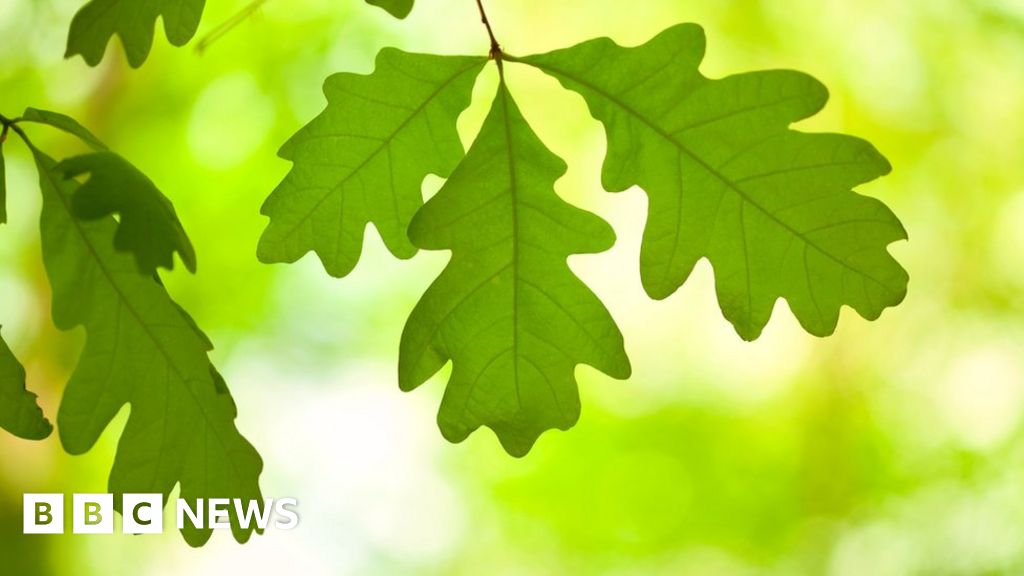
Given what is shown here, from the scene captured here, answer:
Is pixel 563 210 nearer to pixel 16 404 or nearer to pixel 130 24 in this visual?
pixel 130 24

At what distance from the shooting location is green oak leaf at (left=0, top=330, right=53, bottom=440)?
1230 mm

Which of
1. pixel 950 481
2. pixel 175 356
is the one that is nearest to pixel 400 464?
pixel 950 481

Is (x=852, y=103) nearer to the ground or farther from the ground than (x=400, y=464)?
farther from the ground

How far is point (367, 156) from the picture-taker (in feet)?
4.10

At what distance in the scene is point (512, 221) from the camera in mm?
1241

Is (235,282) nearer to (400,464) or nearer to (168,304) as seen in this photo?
(400,464)

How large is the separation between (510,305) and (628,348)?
18.2 ft

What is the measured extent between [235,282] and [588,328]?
5.48 metres

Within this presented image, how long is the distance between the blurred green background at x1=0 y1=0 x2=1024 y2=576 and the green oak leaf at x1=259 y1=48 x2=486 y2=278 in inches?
195

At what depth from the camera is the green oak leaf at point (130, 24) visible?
114 centimetres

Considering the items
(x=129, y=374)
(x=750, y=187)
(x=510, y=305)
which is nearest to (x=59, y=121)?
(x=129, y=374)

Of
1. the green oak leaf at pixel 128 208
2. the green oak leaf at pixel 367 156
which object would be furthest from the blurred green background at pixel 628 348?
the green oak leaf at pixel 128 208

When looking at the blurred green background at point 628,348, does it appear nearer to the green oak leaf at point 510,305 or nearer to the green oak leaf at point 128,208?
the green oak leaf at point 510,305

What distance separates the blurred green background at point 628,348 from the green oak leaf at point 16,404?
5012 mm
